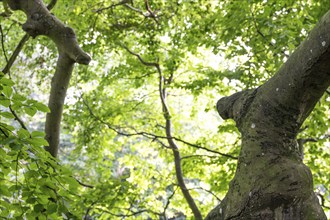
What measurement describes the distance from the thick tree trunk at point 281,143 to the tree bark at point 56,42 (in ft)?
5.04

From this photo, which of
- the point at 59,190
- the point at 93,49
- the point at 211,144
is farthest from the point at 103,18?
the point at 59,190

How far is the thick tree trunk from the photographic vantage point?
1.74 metres

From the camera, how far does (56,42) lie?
3371 mm

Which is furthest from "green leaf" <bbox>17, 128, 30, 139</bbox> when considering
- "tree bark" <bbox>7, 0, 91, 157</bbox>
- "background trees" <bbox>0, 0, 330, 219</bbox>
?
"background trees" <bbox>0, 0, 330, 219</bbox>

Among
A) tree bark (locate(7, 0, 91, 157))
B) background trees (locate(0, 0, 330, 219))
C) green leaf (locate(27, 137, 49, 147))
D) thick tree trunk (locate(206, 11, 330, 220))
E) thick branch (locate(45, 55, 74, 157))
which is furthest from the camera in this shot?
background trees (locate(0, 0, 330, 219))

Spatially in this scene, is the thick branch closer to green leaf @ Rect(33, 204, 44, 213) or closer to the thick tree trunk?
green leaf @ Rect(33, 204, 44, 213)

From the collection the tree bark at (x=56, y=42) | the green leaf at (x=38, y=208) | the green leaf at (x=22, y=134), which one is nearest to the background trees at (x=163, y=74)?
the tree bark at (x=56, y=42)

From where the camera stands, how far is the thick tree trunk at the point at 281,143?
174 centimetres

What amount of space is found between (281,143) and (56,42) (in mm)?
2066

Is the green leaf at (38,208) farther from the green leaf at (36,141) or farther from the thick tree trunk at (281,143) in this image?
the thick tree trunk at (281,143)

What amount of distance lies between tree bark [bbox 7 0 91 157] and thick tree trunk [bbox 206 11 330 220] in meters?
1.53

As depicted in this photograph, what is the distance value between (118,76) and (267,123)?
6.04 m

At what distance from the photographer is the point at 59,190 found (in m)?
2.42

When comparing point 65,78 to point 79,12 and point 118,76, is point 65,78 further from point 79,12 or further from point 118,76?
point 118,76
